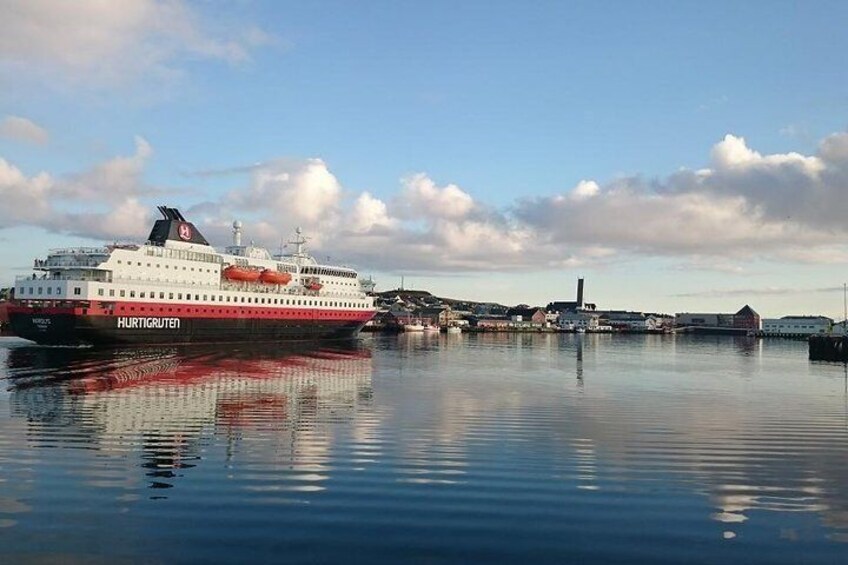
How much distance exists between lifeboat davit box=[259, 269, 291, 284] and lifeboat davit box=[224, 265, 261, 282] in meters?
1.53

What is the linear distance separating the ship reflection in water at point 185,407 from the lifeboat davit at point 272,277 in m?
29.0

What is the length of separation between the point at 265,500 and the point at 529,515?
520cm

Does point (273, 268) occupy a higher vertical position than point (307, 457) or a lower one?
higher

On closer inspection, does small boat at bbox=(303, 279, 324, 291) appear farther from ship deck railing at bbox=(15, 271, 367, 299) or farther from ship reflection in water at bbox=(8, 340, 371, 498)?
ship reflection in water at bbox=(8, 340, 371, 498)

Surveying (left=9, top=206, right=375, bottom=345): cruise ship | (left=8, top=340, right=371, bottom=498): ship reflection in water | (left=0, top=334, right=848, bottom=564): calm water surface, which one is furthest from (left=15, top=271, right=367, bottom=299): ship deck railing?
(left=0, top=334, right=848, bottom=564): calm water surface

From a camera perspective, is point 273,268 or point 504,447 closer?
point 504,447

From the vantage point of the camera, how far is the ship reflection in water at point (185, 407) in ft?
56.1

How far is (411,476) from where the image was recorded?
15.1 meters

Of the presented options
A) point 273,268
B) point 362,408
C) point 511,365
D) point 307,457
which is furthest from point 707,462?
point 273,268

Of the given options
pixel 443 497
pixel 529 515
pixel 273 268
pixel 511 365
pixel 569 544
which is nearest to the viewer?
pixel 569 544

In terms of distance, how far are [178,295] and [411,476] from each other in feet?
187

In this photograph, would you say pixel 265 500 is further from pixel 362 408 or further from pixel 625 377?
pixel 625 377

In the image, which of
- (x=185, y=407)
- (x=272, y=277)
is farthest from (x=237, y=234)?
(x=185, y=407)

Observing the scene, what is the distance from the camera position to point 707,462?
17.4 meters
